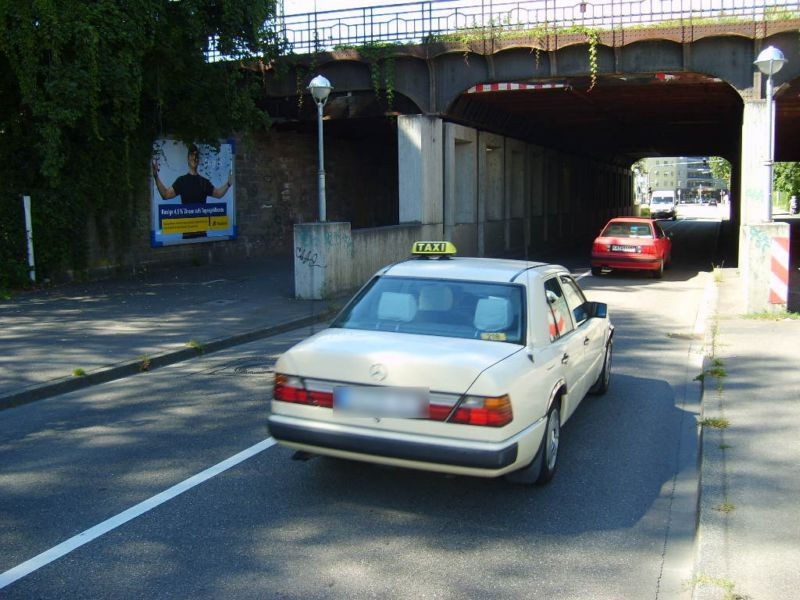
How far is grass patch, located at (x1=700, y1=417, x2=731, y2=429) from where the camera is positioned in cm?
684

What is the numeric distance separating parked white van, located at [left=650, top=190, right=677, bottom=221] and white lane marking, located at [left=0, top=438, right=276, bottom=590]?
71158 mm

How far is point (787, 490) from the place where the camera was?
17.5 ft

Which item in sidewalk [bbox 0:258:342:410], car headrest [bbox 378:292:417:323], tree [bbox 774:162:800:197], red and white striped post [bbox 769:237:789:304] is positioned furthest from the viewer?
tree [bbox 774:162:800:197]

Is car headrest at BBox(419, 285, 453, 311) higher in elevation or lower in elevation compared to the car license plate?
higher

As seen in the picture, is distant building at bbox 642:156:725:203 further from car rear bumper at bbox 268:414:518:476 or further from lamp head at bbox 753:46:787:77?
car rear bumper at bbox 268:414:518:476

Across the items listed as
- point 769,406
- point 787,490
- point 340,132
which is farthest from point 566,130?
point 787,490

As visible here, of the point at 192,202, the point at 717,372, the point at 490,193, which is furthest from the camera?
the point at 490,193

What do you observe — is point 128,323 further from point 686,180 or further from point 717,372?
point 686,180

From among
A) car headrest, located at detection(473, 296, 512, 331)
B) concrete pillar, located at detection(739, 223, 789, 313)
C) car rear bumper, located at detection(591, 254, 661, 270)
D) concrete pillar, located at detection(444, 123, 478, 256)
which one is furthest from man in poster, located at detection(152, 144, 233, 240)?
car headrest, located at detection(473, 296, 512, 331)

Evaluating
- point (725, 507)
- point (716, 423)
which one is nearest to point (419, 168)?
point (716, 423)

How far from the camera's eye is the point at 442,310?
5758mm

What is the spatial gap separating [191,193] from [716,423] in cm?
1705

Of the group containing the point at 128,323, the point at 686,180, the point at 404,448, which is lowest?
the point at 128,323

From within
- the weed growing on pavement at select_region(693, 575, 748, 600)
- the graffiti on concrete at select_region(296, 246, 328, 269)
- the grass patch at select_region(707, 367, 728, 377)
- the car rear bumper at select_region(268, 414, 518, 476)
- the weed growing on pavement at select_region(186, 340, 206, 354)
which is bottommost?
the weed growing on pavement at select_region(693, 575, 748, 600)
